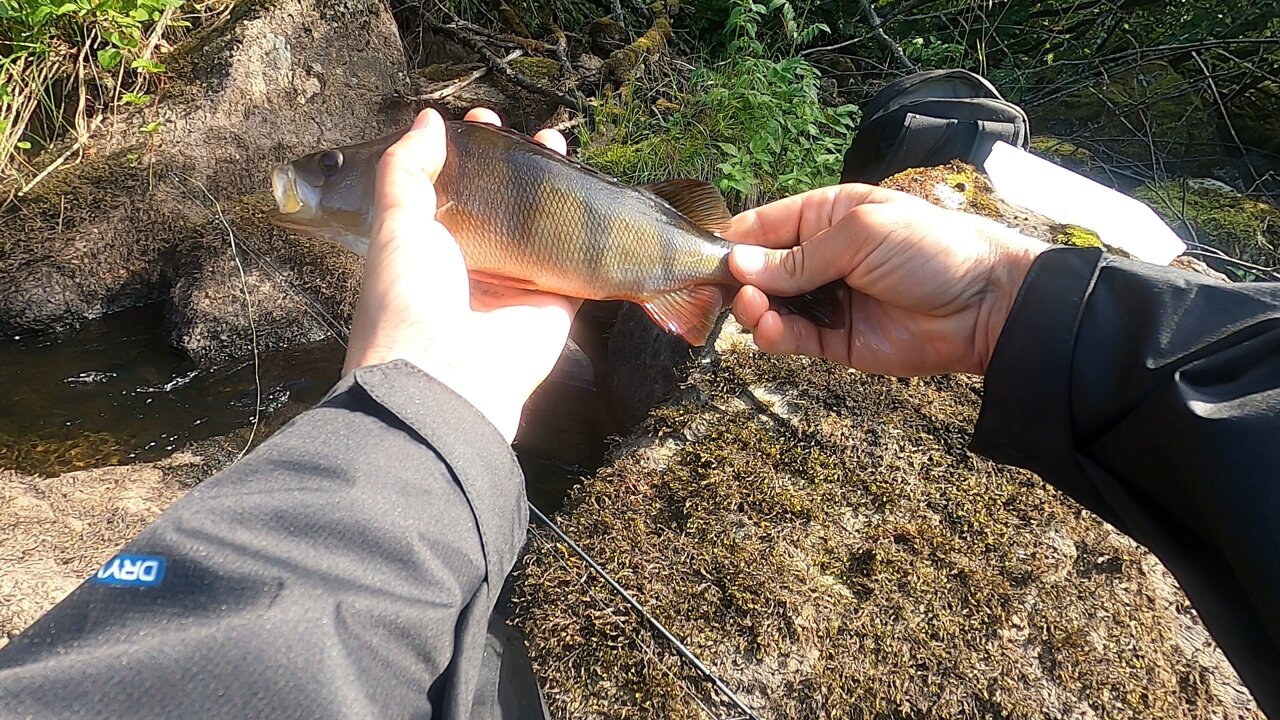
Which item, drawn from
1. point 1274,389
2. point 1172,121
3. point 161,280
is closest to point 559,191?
point 1274,389

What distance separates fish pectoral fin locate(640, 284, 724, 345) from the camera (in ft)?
8.07

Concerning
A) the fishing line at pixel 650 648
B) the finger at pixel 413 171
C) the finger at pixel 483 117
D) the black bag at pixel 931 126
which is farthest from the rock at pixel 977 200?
the fishing line at pixel 650 648

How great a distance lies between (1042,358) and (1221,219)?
5095mm

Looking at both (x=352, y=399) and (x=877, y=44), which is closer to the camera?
(x=352, y=399)

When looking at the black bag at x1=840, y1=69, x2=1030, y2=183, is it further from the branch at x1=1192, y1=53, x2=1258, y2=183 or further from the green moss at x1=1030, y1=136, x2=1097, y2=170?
the branch at x1=1192, y1=53, x2=1258, y2=183

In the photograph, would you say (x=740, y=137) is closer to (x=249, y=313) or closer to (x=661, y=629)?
(x=249, y=313)

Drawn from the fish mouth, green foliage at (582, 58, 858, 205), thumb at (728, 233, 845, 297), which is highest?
the fish mouth

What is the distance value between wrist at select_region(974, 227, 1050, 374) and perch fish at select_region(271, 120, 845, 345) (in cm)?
41

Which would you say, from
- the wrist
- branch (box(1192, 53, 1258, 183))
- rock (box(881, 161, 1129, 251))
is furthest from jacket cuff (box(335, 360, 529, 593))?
branch (box(1192, 53, 1258, 183))

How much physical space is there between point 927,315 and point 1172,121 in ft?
20.6

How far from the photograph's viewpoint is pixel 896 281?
2.10 meters

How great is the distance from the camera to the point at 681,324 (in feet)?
8.11

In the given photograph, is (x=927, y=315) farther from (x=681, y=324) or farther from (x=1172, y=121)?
(x=1172, y=121)

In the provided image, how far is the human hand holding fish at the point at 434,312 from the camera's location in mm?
1557
